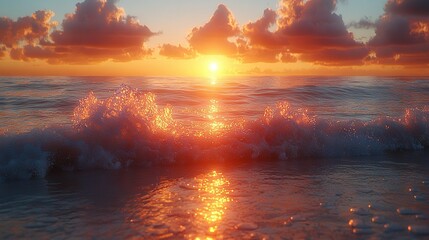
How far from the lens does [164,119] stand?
10.7 m

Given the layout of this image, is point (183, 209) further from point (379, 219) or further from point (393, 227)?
point (393, 227)

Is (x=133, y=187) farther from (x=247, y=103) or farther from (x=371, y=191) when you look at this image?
(x=247, y=103)

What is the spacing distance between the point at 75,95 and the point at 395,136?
643 inches

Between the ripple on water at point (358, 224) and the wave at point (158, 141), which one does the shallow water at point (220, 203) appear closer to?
the ripple on water at point (358, 224)

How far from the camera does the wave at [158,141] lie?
28.5ft

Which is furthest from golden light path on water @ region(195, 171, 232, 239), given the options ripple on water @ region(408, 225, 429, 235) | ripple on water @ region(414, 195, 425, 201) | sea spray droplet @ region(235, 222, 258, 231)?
ripple on water @ region(414, 195, 425, 201)

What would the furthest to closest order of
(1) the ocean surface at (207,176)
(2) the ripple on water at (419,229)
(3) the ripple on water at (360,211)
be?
(3) the ripple on water at (360,211), (1) the ocean surface at (207,176), (2) the ripple on water at (419,229)

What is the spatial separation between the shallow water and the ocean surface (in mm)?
18

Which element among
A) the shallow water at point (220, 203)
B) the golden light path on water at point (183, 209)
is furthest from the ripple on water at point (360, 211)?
the golden light path on water at point (183, 209)

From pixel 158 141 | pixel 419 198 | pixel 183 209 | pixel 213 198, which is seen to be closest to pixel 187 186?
pixel 213 198

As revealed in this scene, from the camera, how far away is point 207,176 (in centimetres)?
800

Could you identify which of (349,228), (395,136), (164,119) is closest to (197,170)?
(164,119)

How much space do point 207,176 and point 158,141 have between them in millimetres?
2226

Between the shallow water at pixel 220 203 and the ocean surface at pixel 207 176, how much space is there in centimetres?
2
